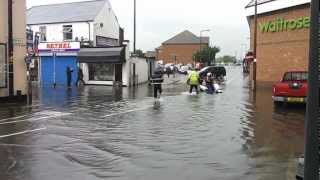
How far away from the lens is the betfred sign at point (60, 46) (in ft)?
151

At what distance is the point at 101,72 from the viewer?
4569 cm

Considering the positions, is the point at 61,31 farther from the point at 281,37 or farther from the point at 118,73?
the point at 281,37

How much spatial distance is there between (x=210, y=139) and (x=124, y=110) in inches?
322

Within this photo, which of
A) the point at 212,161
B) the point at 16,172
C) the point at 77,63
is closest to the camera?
the point at 16,172

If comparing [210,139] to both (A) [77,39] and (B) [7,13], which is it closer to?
(B) [7,13]

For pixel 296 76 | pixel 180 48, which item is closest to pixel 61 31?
pixel 296 76

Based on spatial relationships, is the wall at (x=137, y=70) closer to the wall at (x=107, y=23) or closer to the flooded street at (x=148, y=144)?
the wall at (x=107, y=23)

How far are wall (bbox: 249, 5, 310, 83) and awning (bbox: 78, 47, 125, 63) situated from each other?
1065 cm

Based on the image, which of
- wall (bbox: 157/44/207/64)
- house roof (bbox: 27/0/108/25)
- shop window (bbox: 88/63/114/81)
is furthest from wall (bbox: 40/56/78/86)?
wall (bbox: 157/44/207/64)

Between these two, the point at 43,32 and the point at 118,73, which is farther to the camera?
the point at 43,32

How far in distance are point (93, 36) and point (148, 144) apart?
38.9 metres

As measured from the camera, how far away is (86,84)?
149 feet

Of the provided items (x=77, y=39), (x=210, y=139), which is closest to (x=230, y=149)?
(x=210, y=139)

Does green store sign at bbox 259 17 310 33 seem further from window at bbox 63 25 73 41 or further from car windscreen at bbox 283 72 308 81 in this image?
window at bbox 63 25 73 41
